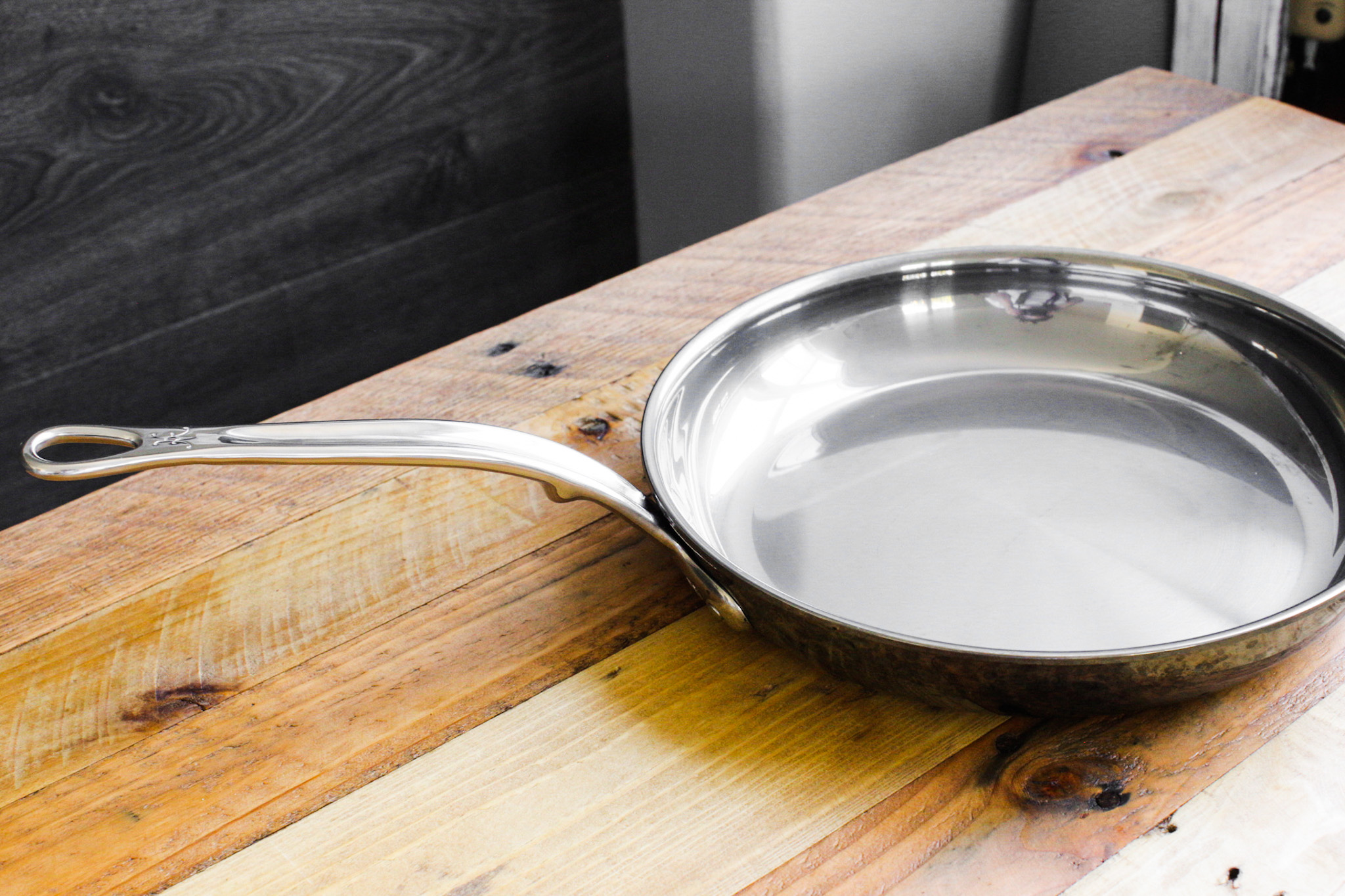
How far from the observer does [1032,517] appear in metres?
0.37

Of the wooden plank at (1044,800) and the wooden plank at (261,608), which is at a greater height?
the wooden plank at (261,608)

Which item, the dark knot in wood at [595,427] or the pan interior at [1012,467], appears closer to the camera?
the pan interior at [1012,467]

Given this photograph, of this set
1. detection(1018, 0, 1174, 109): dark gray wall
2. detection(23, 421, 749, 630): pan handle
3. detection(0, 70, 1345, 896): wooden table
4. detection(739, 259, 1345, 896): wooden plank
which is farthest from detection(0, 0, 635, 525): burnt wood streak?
detection(739, 259, 1345, 896): wooden plank

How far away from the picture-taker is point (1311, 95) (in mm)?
923

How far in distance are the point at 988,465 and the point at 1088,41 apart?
73 cm

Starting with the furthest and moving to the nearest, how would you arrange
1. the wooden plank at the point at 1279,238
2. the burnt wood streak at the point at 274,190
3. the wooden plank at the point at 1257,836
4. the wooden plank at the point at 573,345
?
1. the burnt wood streak at the point at 274,190
2. the wooden plank at the point at 1279,238
3. the wooden plank at the point at 573,345
4. the wooden plank at the point at 1257,836

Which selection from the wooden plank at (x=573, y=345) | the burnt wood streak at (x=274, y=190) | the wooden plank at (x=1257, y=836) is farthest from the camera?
the burnt wood streak at (x=274, y=190)

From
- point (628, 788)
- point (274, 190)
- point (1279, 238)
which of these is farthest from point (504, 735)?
point (274, 190)

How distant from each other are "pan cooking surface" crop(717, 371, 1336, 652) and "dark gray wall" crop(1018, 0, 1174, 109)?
627 millimetres

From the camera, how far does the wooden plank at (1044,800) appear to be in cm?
28

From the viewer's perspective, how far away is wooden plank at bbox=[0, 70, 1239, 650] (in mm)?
400

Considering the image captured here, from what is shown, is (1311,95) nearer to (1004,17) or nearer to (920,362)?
(1004,17)

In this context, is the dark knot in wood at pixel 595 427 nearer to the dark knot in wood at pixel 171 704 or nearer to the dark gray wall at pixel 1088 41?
the dark knot in wood at pixel 171 704

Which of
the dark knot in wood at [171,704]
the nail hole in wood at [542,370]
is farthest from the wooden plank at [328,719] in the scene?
the nail hole in wood at [542,370]
